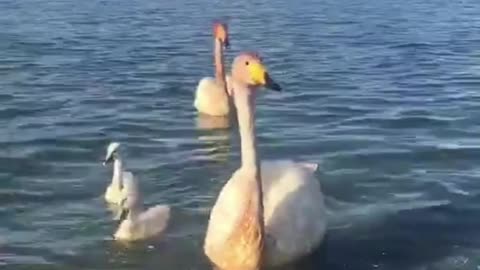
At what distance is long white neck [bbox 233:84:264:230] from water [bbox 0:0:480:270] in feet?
3.28

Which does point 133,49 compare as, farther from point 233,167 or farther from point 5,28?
point 233,167

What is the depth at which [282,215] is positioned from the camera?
1061 cm

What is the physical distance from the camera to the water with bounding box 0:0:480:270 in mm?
11242

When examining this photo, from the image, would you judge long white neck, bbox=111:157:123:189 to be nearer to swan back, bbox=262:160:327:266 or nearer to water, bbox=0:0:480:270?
water, bbox=0:0:480:270

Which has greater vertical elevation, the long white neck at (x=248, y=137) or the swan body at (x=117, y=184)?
the long white neck at (x=248, y=137)

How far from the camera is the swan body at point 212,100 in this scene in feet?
57.6

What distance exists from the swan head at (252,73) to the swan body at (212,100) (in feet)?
22.7

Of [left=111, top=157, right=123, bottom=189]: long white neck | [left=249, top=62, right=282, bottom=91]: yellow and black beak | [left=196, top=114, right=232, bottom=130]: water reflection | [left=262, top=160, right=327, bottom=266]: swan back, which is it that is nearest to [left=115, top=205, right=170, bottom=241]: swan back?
[left=111, top=157, right=123, bottom=189]: long white neck

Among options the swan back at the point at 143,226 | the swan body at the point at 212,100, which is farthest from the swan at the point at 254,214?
the swan body at the point at 212,100

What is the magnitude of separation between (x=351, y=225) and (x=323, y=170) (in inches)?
89.2

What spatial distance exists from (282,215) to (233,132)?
20.6 feet

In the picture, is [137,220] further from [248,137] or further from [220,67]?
[220,67]

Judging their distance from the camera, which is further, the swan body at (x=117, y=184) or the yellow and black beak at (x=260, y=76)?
the swan body at (x=117, y=184)

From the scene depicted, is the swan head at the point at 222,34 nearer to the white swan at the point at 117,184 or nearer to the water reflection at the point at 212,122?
the water reflection at the point at 212,122
